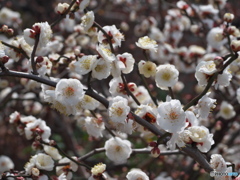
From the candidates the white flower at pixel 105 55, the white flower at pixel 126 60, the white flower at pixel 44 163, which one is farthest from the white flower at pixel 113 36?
the white flower at pixel 44 163

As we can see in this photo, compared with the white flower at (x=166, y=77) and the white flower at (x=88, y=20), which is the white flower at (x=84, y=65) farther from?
the white flower at (x=166, y=77)

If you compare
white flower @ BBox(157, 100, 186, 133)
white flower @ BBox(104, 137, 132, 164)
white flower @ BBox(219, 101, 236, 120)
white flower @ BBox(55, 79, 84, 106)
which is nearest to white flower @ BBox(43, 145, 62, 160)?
white flower @ BBox(104, 137, 132, 164)

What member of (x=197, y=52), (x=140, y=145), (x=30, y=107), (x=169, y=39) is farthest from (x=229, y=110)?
(x=30, y=107)

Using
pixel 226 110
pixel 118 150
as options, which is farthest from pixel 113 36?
pixel 226 110

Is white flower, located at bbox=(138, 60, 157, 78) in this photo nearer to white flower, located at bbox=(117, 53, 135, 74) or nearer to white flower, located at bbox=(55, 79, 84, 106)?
white flower, located at bbox=(117, 53, 135, 74)

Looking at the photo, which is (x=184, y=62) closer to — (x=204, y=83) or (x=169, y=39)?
(x=169, y=39)

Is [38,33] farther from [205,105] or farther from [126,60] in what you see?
[205,105]

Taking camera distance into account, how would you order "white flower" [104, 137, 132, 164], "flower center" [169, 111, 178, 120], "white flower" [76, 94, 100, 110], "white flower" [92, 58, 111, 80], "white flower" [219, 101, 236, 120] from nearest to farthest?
"flower center" [169, 111, 178, 120] → "white flower" [92, 58, 111, 80] → "white flower" [76, 94, 100, 110] → "white flower" [104, 137, 132, 164] → "white flower" [219, 101, 236, 120]
